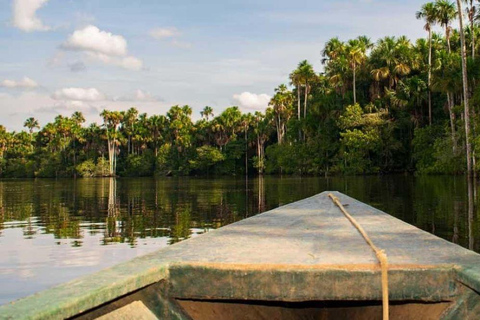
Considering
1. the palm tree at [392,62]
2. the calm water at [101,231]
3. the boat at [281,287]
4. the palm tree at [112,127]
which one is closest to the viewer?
the boat at [281,287]

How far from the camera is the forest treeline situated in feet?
140

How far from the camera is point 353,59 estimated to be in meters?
56.7

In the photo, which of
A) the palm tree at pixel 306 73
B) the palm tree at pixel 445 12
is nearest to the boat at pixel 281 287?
the palm tree at pixel 445 12

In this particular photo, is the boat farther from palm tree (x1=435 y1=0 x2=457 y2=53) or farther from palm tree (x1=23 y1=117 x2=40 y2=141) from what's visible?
palm tree (x1=23 y1=117 x2=40 y2=141)

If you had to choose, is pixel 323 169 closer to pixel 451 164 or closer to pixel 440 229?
pixel 451 164

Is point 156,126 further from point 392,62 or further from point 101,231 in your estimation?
point 101,231

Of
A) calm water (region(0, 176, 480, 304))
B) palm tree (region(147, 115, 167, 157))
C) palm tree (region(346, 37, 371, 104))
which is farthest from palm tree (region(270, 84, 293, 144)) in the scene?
calm water (region(0, 176, 480, 304))

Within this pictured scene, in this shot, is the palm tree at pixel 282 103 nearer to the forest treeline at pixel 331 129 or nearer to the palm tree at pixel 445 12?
the forest treeline at pixel 331 129

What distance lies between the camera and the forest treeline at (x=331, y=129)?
4266 cm

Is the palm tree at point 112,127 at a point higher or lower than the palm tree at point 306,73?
lower

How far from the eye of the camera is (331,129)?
60.5 meters

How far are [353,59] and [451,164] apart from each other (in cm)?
2044

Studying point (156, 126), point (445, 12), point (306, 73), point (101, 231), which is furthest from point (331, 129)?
point (101, 231)

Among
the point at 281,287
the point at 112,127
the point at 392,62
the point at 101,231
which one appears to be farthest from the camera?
the point at 112,127
